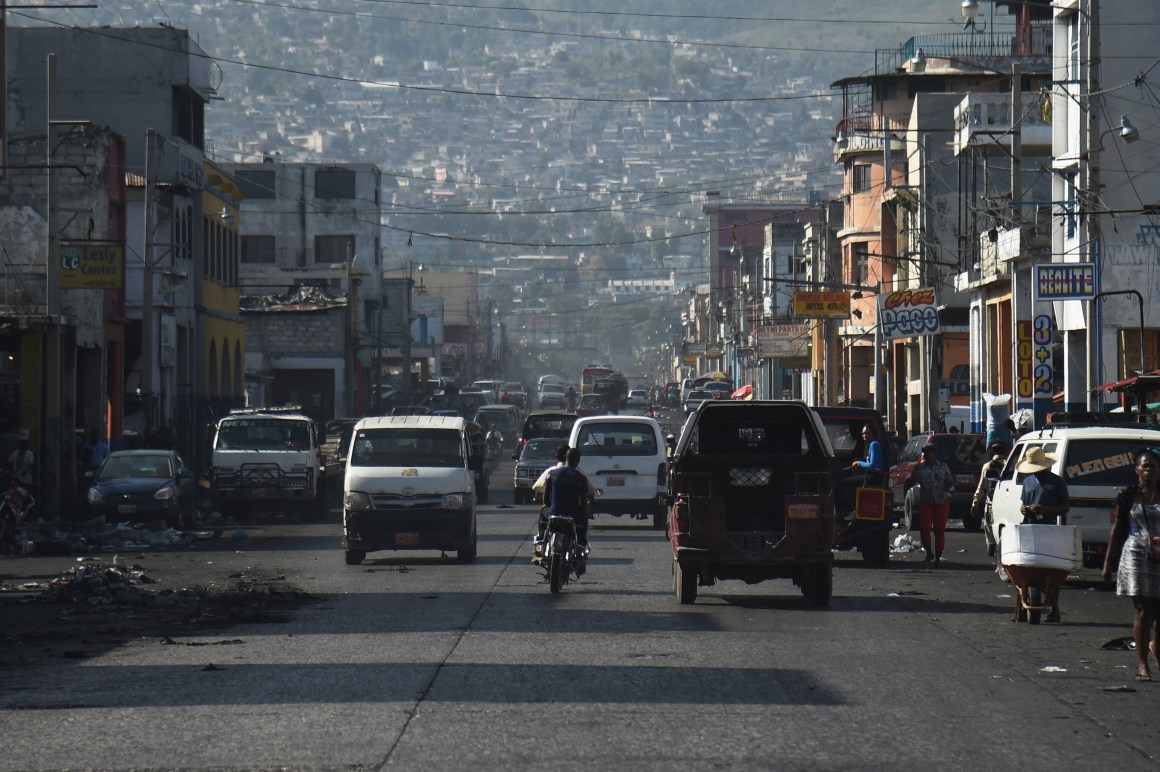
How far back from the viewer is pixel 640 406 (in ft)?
346

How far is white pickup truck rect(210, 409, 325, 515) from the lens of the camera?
3538 centimetres

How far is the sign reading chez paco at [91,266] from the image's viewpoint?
123 feet

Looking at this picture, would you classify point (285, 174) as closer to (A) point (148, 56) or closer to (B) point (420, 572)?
(A) point (148, 56)

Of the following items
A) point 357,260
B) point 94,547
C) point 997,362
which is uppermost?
point 357,260

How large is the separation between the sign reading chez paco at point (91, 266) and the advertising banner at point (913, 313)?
21.2 metres

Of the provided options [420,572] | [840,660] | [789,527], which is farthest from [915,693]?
[420,572]

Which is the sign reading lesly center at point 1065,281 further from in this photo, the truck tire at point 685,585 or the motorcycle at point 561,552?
the truck tire at point 685,585

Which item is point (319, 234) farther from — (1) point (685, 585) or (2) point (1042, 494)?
(2) point (1042, 494)

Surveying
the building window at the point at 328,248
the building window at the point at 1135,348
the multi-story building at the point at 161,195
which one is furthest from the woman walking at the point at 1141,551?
the building window at the point at 328,248

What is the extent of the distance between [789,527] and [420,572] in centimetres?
662

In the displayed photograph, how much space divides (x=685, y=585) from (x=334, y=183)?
93.0 m

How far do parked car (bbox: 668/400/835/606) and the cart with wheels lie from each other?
2.11 m

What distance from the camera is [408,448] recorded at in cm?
2555

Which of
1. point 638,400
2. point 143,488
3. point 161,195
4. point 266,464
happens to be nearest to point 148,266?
point 266,464
